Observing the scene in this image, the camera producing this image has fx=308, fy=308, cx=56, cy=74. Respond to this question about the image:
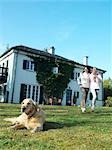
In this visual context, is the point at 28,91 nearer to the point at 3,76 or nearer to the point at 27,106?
the point at 3,76

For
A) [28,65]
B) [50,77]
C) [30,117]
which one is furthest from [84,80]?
[50,77]

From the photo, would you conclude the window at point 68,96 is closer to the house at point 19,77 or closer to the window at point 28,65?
the house at point 19,77

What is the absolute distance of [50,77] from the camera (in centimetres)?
3662

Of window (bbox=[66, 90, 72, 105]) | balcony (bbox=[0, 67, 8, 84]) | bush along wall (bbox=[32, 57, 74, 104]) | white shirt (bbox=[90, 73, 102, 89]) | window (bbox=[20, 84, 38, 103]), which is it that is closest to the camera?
white shirt (bbox=[90, 73, 102, 89])

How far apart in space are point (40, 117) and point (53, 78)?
28899 mm

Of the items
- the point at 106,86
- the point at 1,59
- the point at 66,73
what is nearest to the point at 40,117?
the point at 66,73

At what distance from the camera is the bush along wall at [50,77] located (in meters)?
36.6

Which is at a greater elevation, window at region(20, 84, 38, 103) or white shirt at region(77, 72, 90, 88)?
window at region(20, 84, 38, 103)

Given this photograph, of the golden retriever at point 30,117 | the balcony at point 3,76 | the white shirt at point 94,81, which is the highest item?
A: the balcony at point 3,76

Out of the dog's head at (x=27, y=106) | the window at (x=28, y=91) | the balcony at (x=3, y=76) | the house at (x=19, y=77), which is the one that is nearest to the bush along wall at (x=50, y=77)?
the house at (x=19, y=77)

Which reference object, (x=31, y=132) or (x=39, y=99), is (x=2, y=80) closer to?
(x=39, y=99)

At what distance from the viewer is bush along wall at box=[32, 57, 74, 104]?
36594mm

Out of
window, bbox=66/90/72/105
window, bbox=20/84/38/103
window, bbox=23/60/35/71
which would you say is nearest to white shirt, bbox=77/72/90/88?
window, bbox=20/84/38/103

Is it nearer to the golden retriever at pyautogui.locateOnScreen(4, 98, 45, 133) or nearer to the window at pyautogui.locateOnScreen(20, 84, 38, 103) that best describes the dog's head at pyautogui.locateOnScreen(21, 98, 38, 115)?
the golden retriever at pyautogui.locateOnScreen(4, 98, 45, 133)
